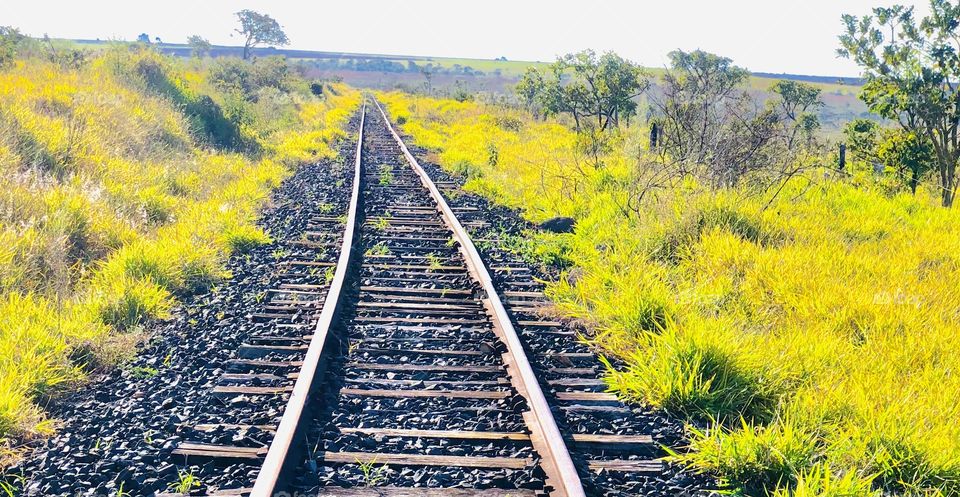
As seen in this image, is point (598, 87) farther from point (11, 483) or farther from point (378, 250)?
point (11, 483)

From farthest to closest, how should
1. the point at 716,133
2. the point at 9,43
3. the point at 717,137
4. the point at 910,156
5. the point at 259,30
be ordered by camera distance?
the point at 259,30 < the point at 9,43 < the point at 910,156 < the point at 716,133 < the point at 717,137

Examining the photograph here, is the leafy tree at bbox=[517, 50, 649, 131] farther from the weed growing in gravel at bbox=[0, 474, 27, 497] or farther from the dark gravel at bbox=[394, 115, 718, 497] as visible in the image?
the weed growing in gravel at bbox=[0, 474, 27, 497]

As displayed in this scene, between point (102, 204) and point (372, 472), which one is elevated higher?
point (102, 204)

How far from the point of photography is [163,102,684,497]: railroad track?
Answer: 11.0ft

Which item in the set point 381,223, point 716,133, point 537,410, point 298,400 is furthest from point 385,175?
point 537,410

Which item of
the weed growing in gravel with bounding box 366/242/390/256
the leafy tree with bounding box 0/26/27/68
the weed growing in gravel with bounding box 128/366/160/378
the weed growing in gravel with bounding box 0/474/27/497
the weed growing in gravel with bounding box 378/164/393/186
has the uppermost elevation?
the leafy tree with bounding box 0/26/27/68

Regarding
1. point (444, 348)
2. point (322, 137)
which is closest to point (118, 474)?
point (444, 348)

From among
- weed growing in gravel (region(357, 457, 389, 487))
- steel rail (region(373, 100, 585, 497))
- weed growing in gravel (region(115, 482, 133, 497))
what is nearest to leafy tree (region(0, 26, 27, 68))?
steel rail (region(373, 100, 585, 497))

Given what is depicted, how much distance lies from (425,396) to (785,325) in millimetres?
2830

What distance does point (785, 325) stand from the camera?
535 centimetres

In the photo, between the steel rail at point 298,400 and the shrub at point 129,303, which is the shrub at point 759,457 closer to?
the steel rail at point 298,400

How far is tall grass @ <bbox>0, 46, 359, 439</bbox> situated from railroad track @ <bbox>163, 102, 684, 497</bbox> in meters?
1.05

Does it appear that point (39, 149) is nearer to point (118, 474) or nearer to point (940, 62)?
point (118, 474)

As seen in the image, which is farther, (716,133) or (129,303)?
(716,133)
